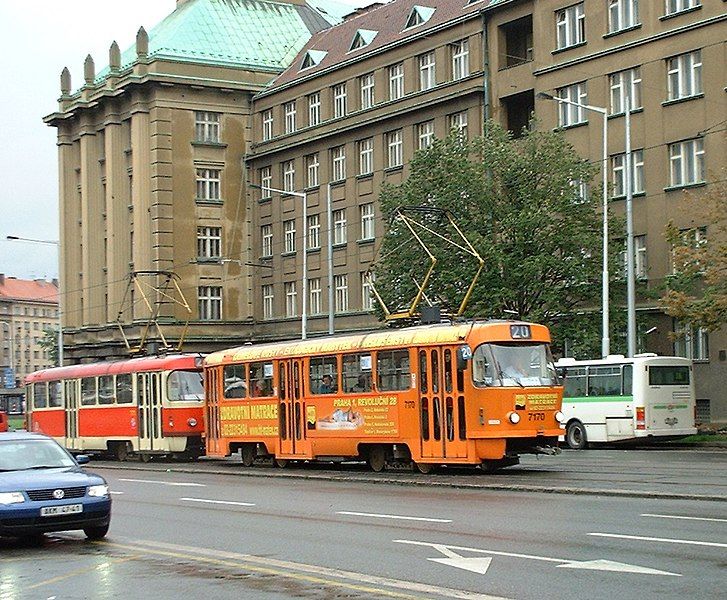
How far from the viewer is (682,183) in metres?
48.7

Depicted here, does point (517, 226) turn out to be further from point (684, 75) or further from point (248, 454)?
point (248, 454)

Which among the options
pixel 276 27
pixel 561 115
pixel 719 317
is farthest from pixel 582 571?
pixel 276 27

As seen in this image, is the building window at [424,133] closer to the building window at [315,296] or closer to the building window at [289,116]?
the building window at [315,296]

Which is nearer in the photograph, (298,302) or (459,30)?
(459,30)

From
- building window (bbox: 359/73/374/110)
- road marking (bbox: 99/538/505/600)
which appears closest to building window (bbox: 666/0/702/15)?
building window (bbox: 359/73/374/110)

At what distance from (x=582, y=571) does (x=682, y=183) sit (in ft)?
Result: 124

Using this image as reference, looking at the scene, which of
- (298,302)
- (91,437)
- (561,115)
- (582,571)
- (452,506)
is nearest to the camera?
(582,571)

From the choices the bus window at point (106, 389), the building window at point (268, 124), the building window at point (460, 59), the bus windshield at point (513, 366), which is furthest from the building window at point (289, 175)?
the bus windshield at point (513, 366)

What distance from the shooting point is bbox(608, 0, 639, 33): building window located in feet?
165

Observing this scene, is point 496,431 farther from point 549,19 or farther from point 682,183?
point 549,19

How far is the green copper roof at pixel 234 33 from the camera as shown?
7556cm

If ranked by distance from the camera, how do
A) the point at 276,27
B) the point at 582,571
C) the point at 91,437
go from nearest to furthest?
the point at 582,571, the point at 91,437, the point at 276,27

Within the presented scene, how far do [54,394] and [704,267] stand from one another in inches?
793

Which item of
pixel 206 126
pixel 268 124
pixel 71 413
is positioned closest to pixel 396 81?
pixel 268 124
